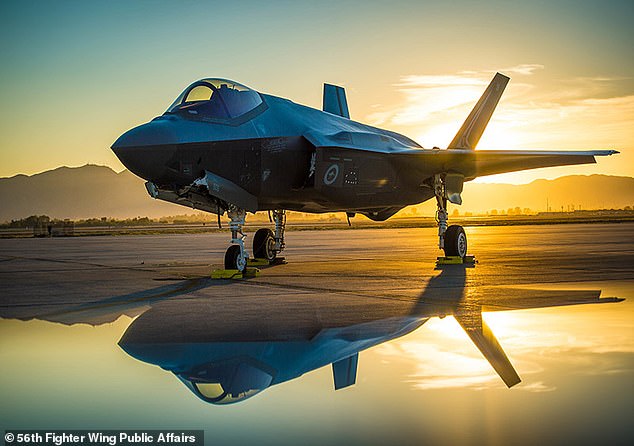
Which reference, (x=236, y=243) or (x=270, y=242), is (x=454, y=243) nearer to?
(x=270, y=242)

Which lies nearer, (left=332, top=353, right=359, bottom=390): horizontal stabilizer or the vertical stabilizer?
(left=332, top=353, right=359, bottom=390): horizontal stabilizer

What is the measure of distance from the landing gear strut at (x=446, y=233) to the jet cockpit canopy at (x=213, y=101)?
21.5 feet

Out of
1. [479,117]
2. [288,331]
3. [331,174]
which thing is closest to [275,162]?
[331,174]

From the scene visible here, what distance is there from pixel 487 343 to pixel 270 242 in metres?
12.3

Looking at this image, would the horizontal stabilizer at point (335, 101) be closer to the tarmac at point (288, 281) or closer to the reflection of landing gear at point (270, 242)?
the reflection of landing gear at point (270, 242)

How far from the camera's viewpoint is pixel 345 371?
5352mm

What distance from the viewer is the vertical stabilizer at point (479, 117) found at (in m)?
22.3

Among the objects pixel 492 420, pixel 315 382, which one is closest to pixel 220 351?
pixel 315 382

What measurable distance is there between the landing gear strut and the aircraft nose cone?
7934 mm

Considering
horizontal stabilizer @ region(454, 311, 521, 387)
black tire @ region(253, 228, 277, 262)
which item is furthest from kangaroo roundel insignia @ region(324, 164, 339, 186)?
horizontal stabilizer @ region(454, 311, 521, 387)

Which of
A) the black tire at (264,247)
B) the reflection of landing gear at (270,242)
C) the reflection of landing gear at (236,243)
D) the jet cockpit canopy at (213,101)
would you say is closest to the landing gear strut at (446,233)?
the reflection of landing gear at (270,242)

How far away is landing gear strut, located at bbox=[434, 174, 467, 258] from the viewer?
1761 cm

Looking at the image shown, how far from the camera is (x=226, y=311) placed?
30.0 ft

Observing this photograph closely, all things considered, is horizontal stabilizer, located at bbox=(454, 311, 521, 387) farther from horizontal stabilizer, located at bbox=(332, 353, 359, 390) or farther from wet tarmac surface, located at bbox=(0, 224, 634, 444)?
horizontal stabilizer, located at bbox=(332, 353, 359, 390)
